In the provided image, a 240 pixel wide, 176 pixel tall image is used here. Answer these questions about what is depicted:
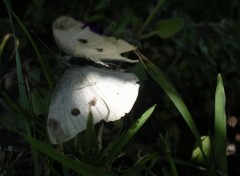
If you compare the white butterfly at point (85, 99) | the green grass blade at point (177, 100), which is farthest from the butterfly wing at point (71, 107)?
the green grass blade at point (177, 100)

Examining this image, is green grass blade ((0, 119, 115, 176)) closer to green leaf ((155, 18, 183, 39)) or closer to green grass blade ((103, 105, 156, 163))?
green grass blade ((103, 105, 156, 163))

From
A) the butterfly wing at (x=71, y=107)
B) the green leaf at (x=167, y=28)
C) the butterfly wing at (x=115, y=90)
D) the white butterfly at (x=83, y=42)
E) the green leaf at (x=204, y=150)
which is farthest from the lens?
the green leaf at (x=167, y=28)

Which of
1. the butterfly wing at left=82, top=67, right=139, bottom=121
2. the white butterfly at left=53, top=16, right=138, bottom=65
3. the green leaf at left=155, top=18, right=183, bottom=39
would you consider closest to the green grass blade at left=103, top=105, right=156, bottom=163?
the butterfly wing at left=82, top=67, right=139, bottom=121

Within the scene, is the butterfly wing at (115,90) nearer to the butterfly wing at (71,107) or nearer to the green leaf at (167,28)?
the butterfly wing at (71,107)

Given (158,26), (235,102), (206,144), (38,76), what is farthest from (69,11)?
(206,144)

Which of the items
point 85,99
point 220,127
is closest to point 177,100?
point 220,127

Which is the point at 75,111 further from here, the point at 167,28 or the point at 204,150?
the point at 167,28
